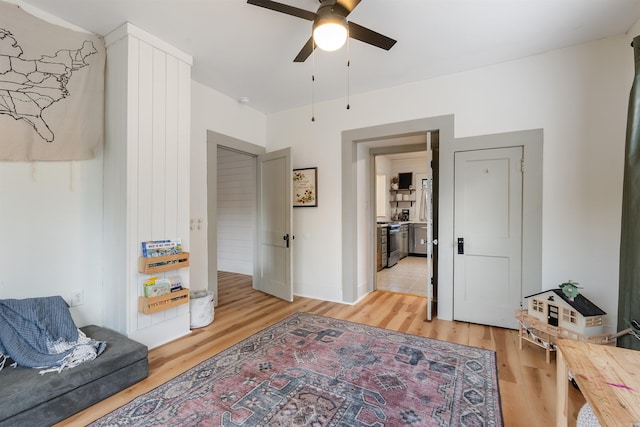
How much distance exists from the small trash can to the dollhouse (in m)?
3.15

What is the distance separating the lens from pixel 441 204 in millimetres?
3395

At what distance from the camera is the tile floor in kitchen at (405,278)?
4715mm

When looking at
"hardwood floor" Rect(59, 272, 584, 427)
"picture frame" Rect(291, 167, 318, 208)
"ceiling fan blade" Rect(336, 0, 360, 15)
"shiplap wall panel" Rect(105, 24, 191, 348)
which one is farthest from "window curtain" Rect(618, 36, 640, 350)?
"shiplap wall panel" Rect(105, 24, 191, 348)

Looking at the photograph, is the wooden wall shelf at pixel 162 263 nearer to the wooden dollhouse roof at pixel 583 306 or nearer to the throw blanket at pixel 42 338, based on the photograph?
the throw blanket at pixel 42 338

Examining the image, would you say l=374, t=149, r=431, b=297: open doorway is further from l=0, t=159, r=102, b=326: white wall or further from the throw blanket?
the throw blanket

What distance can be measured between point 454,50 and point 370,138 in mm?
1333

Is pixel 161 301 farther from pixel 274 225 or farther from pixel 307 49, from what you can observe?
pixel 307 49

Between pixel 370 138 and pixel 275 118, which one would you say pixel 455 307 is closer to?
pixel 370 138

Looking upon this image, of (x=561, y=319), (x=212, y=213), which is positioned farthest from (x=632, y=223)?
(x=212, y=213)

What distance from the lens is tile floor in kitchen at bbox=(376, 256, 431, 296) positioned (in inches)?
186

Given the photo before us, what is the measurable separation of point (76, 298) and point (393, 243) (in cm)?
578

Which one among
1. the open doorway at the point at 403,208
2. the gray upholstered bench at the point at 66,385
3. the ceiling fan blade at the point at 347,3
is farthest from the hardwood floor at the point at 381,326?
the ceiling fan blade at the point at 347,3

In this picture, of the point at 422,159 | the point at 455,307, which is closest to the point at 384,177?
the point at 422,159

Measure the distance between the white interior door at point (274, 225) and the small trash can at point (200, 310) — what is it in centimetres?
116
